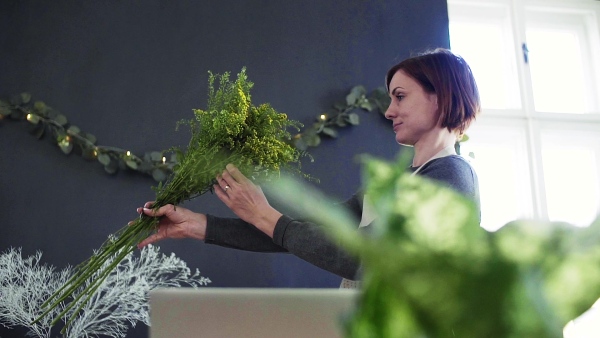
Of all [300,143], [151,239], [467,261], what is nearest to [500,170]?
[300,143]

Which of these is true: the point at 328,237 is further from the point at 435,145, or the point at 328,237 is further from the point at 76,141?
the point at 76,141

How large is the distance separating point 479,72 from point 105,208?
8.17 feet

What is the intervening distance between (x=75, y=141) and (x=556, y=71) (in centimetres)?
305

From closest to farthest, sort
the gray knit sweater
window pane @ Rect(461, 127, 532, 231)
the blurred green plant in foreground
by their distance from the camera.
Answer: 1. the blurred green plant in foreground
2. the gray knit sweater
3. window pane @ Rect(461, 127, 532, 231)

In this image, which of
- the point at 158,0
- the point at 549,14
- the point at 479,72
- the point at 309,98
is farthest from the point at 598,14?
the point at 158,0

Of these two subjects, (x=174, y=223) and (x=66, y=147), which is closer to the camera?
(x=174, y=223)

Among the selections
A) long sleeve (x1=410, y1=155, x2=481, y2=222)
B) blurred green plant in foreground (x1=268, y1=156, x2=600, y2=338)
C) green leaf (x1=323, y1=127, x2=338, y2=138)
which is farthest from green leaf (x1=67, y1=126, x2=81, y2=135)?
blurred green plant in foreground (x1=268, y1=156, x2=600, y2=338)

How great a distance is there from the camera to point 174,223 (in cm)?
174

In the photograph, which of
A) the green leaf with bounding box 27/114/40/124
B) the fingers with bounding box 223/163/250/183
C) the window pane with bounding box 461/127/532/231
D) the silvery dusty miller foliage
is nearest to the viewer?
the fingers with bounding box 223/163/250/183

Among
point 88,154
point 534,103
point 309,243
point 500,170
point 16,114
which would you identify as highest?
point 16,114

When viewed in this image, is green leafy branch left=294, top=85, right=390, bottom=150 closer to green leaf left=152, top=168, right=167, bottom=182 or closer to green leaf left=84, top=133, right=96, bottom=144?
green leaf left=152, top=168, right=167, bottom=182

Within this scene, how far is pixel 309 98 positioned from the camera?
3422mm

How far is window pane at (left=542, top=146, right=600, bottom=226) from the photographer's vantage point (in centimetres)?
404

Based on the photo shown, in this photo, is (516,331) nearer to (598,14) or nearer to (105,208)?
(105,208)
